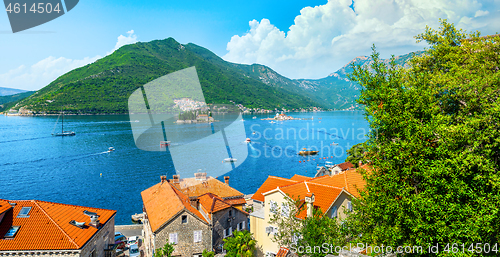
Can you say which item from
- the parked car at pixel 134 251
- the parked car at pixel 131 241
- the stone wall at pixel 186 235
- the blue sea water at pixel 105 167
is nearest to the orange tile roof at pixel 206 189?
the stone wall at pixel 186 235

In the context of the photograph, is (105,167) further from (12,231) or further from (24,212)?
(12,231)

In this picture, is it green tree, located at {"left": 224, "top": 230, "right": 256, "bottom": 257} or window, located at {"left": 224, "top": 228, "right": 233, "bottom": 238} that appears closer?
green tree, located at {"left": 224, "top": 230, "right": 256, "bottom": 257}

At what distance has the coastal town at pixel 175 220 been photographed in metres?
19.0

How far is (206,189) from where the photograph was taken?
34719mm

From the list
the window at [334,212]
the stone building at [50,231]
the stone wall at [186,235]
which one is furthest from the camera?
the stone wall at [186,235]

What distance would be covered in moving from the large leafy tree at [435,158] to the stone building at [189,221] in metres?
16.7

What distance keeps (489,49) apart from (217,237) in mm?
26001

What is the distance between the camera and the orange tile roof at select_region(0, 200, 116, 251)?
18.4 metres

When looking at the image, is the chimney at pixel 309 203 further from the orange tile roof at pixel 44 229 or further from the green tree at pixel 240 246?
the orange tile roof at pixel 44 229

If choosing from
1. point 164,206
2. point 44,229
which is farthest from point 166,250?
point 44,229

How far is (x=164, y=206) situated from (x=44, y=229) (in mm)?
10205

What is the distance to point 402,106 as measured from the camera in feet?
44.1

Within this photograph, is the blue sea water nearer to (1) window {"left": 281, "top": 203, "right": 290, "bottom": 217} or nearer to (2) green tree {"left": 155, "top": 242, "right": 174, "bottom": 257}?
(2) green tree {"left": 155, "top": 242, "right": 174, "bottom": 257}

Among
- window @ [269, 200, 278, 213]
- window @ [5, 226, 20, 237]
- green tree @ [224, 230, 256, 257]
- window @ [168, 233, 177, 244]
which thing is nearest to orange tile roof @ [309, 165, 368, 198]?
window @ [269, 200, 278, 213]
